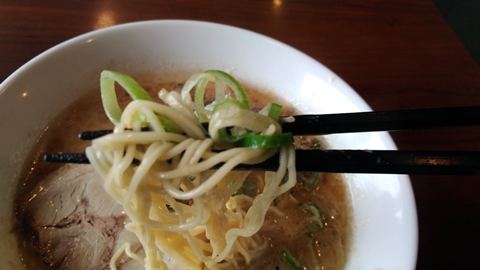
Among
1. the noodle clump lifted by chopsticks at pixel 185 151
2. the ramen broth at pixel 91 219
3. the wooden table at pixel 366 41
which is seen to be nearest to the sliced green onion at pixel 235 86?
the noodle clump lifted by chopsticks at pixel 185 151

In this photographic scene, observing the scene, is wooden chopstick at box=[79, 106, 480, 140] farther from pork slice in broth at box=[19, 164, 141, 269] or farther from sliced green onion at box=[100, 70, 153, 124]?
pork slice in broth at box=[19, 164, 141, 269]

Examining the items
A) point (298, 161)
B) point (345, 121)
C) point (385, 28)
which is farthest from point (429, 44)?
point (298, 161)

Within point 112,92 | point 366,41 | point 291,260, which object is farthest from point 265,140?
point 366,41

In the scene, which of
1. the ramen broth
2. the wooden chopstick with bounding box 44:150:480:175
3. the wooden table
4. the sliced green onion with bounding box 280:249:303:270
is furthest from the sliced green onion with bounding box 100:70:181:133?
the wooden table

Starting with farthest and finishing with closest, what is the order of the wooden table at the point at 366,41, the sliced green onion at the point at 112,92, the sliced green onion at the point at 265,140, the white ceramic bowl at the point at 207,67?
the wooden table at the point at 366,41 < the white ceramic bowl at the point at 207,67 < the sliced green onion at the point at 112,92 < the sliced green onion at the point at 265,140

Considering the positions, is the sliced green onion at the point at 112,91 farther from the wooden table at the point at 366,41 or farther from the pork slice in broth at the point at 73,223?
the wooden table at the point at 366,41
